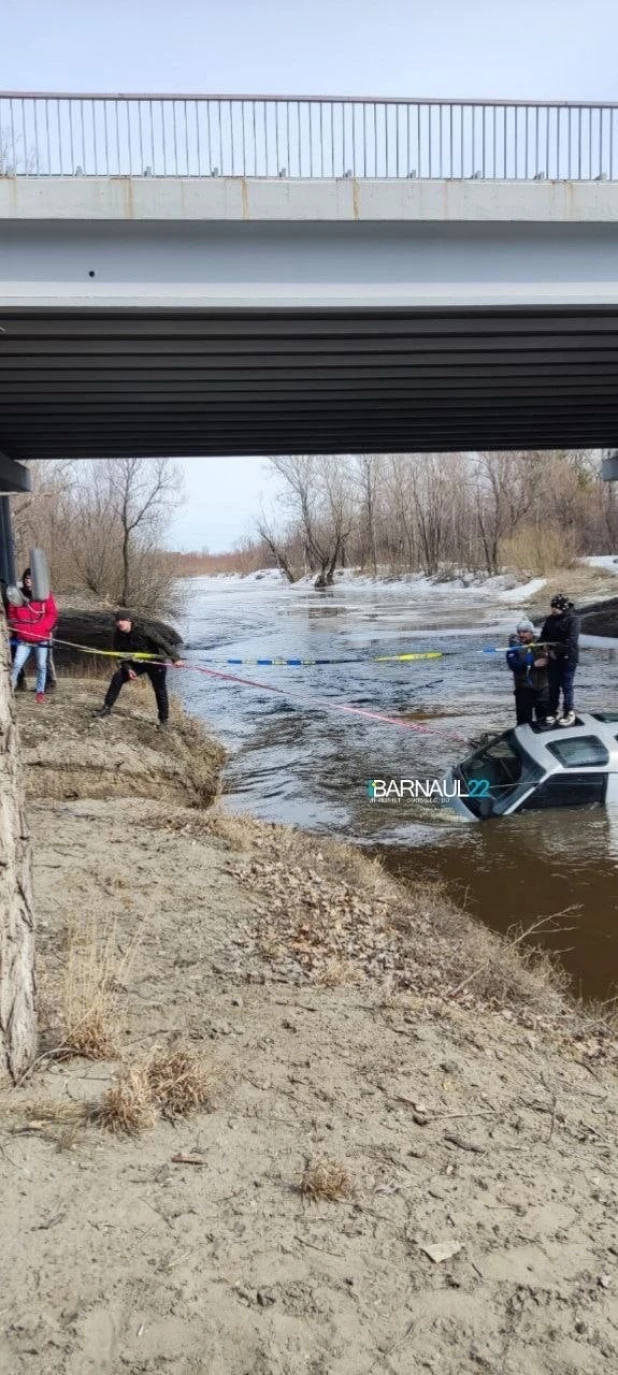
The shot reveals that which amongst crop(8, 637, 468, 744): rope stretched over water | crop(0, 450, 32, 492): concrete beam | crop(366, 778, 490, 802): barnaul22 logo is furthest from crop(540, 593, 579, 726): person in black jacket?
crop(0, 450, 32, 492): concrete beam

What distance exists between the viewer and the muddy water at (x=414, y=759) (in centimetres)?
900

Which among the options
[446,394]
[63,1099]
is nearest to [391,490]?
[446,394]

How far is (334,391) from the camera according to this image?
65.8 ft

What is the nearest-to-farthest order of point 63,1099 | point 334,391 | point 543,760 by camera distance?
point 63,1099
point 543,760
point 334,391

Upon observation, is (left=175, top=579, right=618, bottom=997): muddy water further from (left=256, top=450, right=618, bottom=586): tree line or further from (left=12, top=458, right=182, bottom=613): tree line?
(left=256, top=450, right=618, bottom=586): tree line

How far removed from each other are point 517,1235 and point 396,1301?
611mm

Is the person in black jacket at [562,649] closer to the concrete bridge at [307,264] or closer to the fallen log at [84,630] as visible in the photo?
the concrete bridge at [307,264]

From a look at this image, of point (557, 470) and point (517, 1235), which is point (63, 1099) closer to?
point (517, 1235)

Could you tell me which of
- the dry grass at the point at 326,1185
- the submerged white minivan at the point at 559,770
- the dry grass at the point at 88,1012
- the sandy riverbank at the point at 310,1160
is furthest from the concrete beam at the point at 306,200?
the dry grass at the point at 326,1185

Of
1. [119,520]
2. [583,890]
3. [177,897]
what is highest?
[119,520]

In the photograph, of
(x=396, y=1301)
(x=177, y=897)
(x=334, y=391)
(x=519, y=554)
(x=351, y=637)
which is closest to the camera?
(x=396, y=1301)

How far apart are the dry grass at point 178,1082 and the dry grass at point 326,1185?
0.62 meters

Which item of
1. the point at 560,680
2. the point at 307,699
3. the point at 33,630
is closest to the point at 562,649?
the point at 560,680

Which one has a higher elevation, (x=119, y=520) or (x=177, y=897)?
(x=119, y=520)
